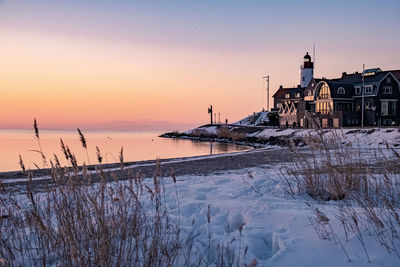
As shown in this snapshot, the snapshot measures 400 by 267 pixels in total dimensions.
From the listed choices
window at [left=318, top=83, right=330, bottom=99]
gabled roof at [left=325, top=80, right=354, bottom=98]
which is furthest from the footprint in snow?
window at [left=318, top=83, right=330, bottom=99]

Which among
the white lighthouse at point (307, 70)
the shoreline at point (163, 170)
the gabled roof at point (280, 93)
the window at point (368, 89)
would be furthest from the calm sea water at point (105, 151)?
the gabled roof at point (280, 93)

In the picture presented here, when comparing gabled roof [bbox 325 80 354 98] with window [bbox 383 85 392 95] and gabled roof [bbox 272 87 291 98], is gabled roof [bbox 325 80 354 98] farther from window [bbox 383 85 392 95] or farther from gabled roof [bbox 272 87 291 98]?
gabled roof [bbox 272 87 291 98]

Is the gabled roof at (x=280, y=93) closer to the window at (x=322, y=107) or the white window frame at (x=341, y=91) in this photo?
the window at (x=322, y=107)

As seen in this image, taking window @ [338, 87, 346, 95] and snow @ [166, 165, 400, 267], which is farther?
window @ [338, 87, 346, 95]

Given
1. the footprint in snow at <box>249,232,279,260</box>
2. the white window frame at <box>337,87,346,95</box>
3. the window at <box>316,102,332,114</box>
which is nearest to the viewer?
the footprint in snow at <box>249,232,279,260</box>

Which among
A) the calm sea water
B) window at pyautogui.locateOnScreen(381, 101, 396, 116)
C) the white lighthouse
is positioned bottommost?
the calm sea water

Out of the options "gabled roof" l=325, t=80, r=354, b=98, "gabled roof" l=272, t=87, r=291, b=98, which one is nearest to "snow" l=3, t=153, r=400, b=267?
"gabled roof" l=325, t=80, r=354, b=98

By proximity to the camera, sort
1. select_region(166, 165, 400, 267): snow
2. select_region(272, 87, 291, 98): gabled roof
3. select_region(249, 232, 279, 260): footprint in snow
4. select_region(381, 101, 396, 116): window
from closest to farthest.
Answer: select_region(166, 165, 400, 267): snow → select_region(249, 232, 279, 260): footprint in snow → select_region(381, 101, 396, 116): window → select_region(272, 87, 291, 98): gabled roof

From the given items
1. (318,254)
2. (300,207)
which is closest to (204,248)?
(318,254)

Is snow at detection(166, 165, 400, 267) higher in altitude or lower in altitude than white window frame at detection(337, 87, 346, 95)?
lower

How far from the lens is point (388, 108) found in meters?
48.5

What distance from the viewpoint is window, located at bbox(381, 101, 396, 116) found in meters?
48.4

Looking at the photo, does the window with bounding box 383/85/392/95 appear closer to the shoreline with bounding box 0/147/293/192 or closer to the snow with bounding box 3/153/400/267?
the shoreline with bounding box 0/147/293/192

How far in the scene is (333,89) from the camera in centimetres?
4975
